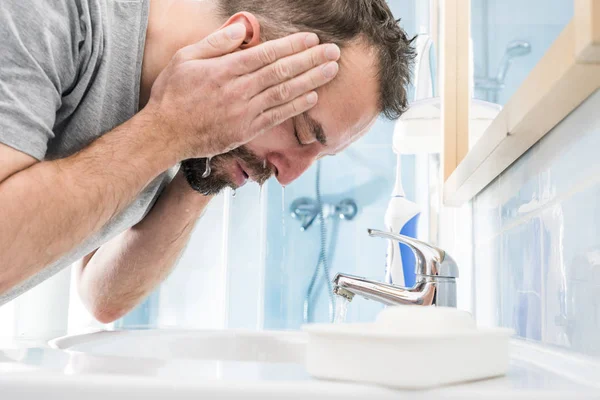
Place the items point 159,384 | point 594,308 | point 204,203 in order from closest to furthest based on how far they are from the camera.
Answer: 1. point 159,384
2. point 594,308
3. point 204,203

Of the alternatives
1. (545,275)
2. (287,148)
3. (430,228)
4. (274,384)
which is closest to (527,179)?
(545,275)

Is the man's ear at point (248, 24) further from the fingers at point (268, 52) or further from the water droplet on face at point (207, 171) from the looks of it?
the water droplet on face at point (207, 171)

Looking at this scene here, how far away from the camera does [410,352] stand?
0.29 m

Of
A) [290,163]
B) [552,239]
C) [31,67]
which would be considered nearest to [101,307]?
[290,163]

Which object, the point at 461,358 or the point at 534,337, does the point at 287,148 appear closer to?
the point at 534,337

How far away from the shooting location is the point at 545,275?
58 cm

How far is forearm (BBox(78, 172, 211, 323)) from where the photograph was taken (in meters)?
0.94

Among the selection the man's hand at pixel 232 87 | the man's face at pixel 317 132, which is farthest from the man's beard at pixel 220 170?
the man's hand at pixel 232 87

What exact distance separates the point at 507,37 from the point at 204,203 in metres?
0.51

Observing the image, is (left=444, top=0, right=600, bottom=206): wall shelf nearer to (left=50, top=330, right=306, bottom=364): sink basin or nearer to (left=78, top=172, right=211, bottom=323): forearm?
(left=50, top=330, right=306, bottom=364): sink basin

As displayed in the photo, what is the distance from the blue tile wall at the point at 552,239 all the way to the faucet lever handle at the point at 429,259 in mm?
83

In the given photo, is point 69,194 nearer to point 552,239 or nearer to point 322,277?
point 552,239

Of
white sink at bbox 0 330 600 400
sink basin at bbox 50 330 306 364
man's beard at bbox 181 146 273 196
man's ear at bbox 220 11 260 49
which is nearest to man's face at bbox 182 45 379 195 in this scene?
man's beard at bbox 181 146 273 196

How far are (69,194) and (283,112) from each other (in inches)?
10.9
